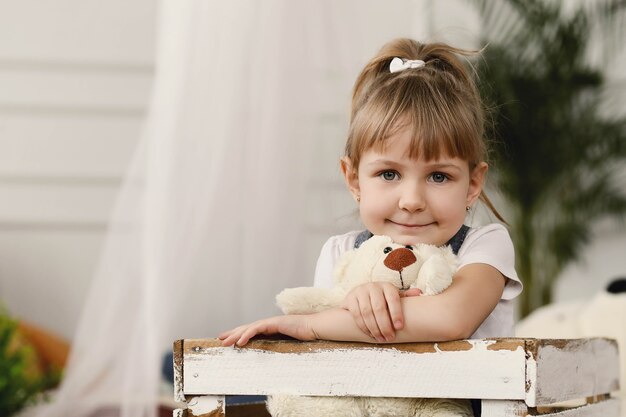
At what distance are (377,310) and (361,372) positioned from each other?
8 centimetres

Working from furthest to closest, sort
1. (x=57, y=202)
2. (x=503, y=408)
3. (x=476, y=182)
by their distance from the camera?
1. (x=57, y=202)
2. (x=476, y=182)
3. (x=503, y=408)

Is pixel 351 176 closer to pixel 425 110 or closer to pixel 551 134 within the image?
pixel 425 110

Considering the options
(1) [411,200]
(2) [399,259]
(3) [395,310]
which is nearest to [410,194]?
(1) [411,200]

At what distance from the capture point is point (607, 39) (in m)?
4.00

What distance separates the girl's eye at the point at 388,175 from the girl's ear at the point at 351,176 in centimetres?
10

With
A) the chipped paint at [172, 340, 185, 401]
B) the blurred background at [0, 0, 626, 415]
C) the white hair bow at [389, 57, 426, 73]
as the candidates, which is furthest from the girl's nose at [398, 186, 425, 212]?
the blurred background at [0, 0, 626, 415]

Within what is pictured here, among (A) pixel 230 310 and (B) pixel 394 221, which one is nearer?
(B) pixel 394 221

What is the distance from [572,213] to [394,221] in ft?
9.01

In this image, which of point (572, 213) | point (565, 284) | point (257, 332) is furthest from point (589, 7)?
point (257, 332)

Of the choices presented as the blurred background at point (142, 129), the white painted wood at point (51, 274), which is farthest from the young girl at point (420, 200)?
the white painted wood at point (51, 274)

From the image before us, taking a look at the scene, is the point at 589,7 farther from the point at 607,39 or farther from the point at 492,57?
the point at 492,57

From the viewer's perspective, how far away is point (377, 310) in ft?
3.79

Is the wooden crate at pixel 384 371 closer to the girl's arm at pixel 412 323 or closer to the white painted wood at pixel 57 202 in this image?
the girl's arm at pixel 412 323

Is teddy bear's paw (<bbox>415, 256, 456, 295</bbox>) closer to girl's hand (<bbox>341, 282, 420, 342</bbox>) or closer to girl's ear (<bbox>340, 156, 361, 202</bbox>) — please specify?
girl's hand (<bbox>341, 282, 420, 342</bbox>)
